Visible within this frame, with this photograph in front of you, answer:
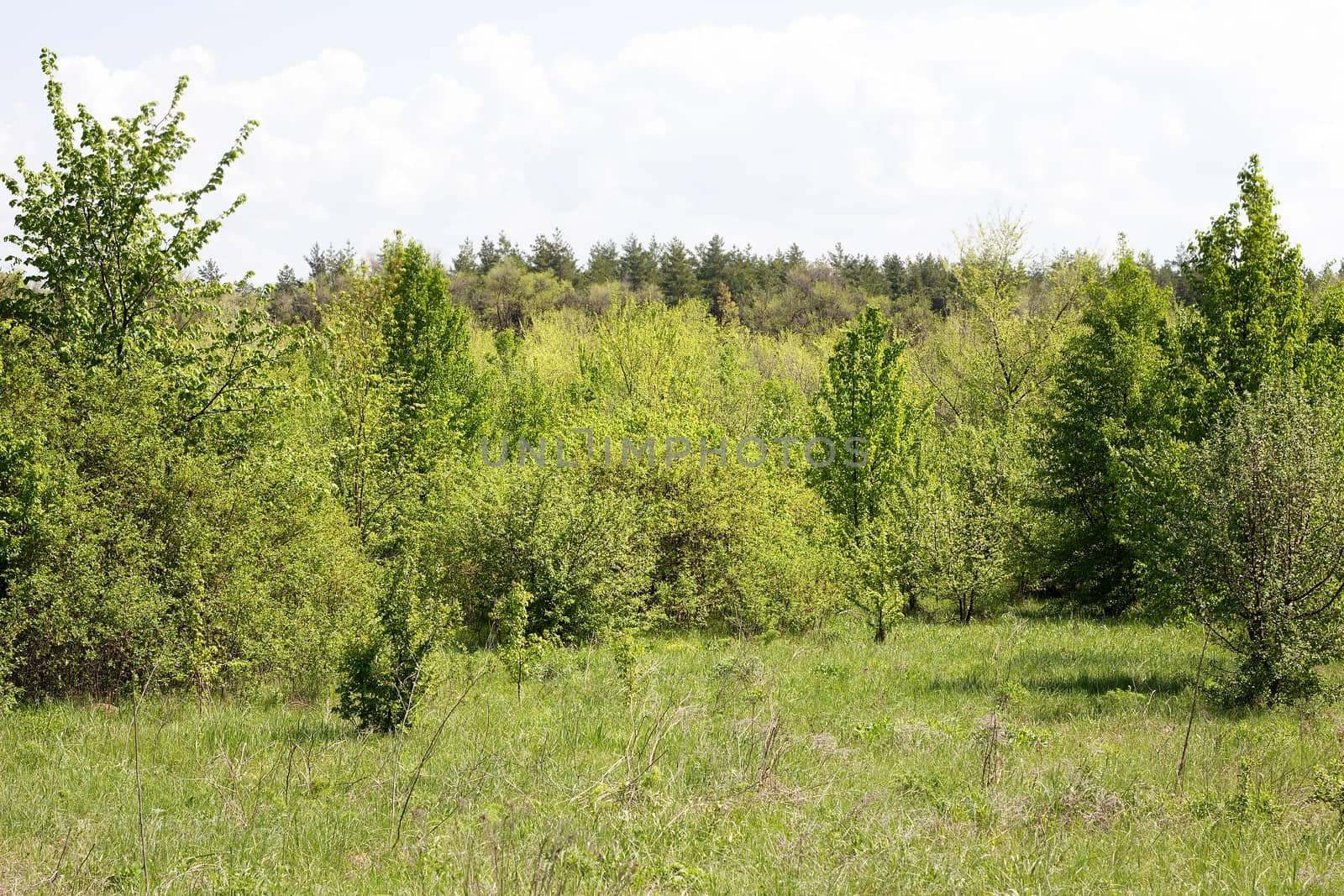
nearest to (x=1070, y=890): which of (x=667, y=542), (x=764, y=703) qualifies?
(x=764, y=703)

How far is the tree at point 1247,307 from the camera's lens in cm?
1498

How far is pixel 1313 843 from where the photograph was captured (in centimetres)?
540

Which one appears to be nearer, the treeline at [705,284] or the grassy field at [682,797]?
the grassy field at [682,797]

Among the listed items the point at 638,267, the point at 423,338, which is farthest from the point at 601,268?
the point at 423,338

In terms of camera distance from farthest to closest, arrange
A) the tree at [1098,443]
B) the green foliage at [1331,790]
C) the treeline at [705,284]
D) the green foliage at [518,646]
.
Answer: the treeline at [705,284]
the tree at [1098,443]
the green foliage at [518,646]
the green foliage at [1331,790]

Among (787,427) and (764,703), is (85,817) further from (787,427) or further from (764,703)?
(787,427)

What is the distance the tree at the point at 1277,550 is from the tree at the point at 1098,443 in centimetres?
847

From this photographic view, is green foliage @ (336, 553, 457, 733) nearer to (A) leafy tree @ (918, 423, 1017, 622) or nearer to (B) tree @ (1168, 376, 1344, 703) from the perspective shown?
(B) tree @ (1168, 376, 1344, 703)

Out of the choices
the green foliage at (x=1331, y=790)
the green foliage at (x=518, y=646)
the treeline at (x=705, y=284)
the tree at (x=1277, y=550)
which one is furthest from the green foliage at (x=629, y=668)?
the treeline at (x=705, y=284)

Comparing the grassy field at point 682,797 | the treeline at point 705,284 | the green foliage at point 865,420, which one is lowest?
the grassy field at point 682,797

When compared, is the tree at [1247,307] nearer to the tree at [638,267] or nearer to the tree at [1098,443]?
the tree at [1098,443]

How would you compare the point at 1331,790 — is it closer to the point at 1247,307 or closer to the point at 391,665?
the point at 391,665

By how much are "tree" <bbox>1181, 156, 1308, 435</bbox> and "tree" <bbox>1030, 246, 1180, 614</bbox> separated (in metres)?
2.69

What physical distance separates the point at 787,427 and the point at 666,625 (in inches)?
541
